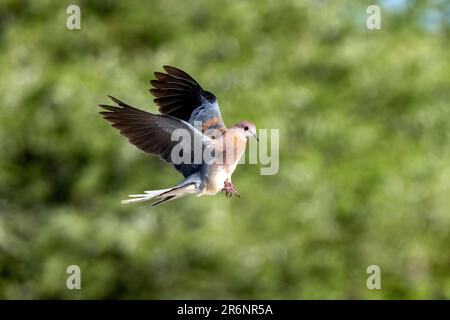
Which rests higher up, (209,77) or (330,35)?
(330,35)

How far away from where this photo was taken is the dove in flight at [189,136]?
106 cm

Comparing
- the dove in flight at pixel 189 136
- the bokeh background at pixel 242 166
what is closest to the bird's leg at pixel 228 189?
the dove in flight at pixel 189 136

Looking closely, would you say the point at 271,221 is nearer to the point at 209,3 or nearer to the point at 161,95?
the point at 209,3

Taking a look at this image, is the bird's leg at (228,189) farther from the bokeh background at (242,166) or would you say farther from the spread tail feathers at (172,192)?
the bokeh background at (242,166)

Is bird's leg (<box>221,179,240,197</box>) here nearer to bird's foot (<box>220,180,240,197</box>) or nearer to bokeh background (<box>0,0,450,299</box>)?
bird's foot (<box>220,180,240,197</box>)

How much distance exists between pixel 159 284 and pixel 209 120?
7.39 meters

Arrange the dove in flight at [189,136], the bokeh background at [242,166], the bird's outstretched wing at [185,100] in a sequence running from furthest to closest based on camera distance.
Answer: the bokeh background at [242,166]
the bird's outstretched wing at [185,100]
the dove in flight at [189,136]

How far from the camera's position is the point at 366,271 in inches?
350

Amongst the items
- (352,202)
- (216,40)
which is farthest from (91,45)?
(352,202)

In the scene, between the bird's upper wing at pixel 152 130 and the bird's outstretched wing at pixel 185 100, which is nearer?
the bird's upper wing at pixel 152 130

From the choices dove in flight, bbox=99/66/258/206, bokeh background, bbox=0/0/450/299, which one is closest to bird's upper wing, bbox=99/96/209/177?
dove in flight, bbox=99/66/258/206

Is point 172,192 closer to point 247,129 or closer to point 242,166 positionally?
point 247,129

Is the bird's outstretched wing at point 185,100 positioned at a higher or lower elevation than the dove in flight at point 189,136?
higher

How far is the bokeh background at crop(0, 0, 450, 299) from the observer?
744 cm
